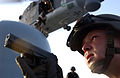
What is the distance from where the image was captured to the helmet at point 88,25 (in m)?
4.03

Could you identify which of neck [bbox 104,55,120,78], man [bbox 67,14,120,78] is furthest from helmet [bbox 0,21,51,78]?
neck [bbox 104,55,120,78]

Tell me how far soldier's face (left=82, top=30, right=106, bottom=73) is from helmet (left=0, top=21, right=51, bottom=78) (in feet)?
10.3

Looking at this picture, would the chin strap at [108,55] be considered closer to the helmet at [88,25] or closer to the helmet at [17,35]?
the helmet at [88,25]

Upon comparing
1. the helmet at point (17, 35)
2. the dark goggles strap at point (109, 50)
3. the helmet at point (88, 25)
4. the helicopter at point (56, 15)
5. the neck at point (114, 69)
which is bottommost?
the neck at point (114, 69)

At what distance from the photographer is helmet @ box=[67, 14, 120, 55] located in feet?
13.2

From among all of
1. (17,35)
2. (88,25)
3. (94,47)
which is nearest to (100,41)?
(94,47)

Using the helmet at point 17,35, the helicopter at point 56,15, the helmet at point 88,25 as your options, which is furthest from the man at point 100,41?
the helicopter at point 56,15

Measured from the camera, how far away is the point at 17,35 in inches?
316

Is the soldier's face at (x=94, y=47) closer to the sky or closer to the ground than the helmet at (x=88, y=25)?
closer to the ground

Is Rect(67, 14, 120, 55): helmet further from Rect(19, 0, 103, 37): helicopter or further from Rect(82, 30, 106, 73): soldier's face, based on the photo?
Rect(19, 0, 103, 37): helicopter

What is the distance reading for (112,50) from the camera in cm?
370

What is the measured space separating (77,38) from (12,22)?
196 inches

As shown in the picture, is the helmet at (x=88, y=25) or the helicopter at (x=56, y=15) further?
the helicopter at (x=56, y=15)

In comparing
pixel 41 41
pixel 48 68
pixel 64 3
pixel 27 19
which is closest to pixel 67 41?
pixel 48 68
